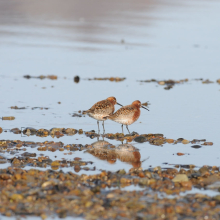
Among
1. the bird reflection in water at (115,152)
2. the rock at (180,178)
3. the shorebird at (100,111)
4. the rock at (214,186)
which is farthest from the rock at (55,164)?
the shorebird at (100,111)

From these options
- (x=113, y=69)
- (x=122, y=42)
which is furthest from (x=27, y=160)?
(x=122, y=42)

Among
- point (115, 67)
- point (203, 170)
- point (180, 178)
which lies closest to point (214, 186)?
point (180, 178)

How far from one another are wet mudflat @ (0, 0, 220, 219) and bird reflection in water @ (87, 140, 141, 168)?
3 cm

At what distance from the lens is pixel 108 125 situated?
1695cm

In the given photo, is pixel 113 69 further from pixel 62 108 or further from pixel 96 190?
pixel 96 190

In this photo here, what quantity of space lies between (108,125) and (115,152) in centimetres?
351

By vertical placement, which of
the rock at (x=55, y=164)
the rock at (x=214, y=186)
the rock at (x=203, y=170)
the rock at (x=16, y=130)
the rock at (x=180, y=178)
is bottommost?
the rock at (x=214, y=186)

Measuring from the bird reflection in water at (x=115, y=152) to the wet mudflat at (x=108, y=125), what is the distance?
3 cm

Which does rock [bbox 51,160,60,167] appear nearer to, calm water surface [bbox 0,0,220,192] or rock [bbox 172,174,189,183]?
calm water surface [bbox 0,0,220,192]

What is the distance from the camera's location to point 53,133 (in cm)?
1491

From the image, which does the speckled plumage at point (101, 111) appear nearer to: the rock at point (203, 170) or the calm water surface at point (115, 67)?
the calm water surface at point (115, 67)

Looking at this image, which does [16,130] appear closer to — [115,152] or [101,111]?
[101,111]

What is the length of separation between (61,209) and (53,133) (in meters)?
6.31

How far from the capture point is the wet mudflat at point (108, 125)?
9273 millimetres
